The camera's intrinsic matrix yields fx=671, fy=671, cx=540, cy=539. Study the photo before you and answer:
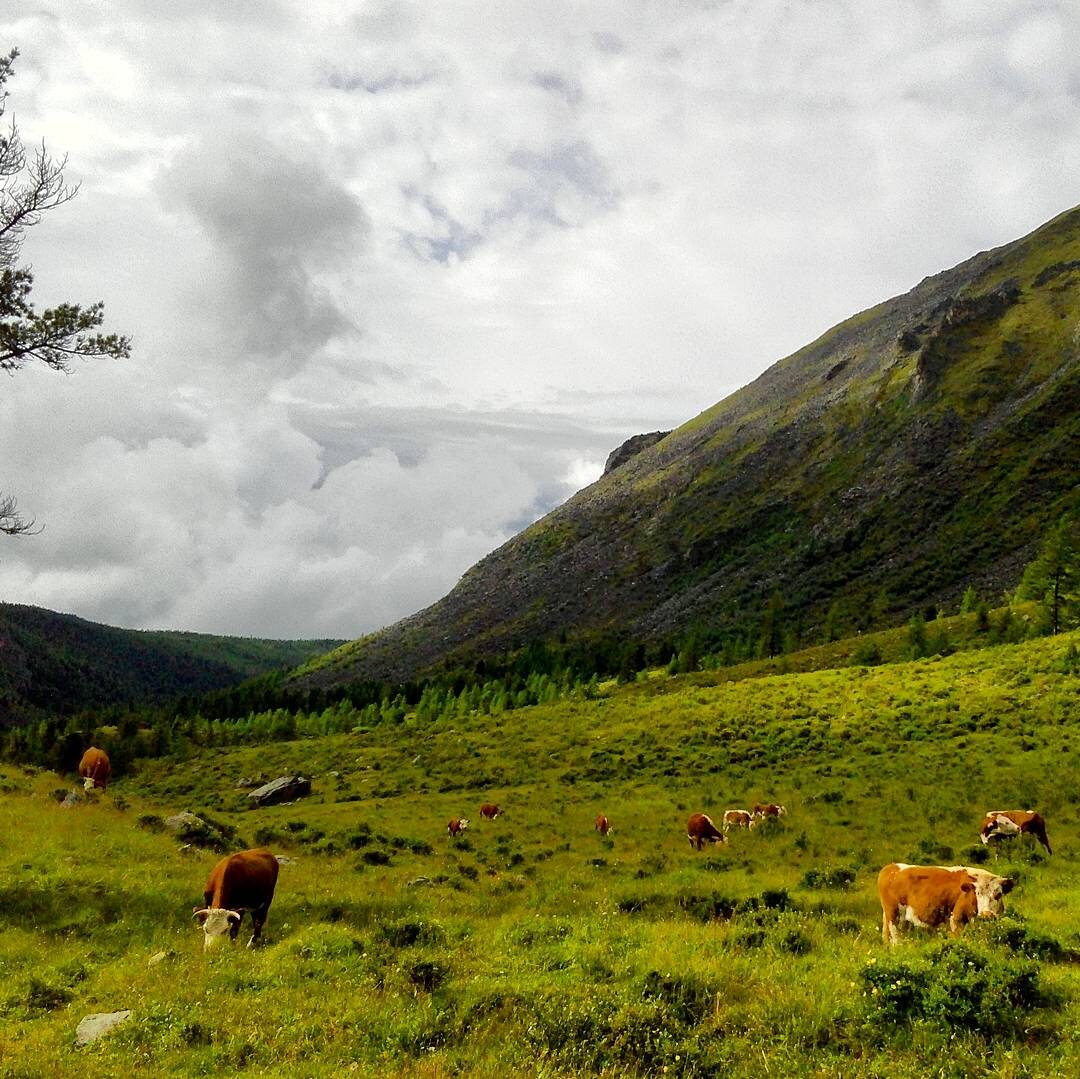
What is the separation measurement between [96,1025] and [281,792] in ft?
166

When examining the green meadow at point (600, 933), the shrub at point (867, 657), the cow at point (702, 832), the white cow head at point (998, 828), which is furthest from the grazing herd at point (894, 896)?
the shrub at point (867, 657)

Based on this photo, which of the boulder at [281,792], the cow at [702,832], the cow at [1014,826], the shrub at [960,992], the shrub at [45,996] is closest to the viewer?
the shrub at [960,992]

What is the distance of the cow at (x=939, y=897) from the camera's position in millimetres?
12195

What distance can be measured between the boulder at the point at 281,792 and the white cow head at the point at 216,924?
45.1 m

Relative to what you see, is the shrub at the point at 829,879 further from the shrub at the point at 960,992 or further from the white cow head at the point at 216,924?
the white cow head at the point at 216,924

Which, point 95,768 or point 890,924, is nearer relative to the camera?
point 890,924

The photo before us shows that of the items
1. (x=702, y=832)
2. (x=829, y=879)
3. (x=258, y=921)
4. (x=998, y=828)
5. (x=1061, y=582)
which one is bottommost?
(x=702, y=832)

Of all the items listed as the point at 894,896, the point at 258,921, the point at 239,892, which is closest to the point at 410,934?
the point at 258,921

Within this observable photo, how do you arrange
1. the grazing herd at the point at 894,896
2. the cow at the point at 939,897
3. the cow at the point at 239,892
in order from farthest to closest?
the cow at the point at 239,892, the grazing herd at the point at 894,896, the cow at the point at 939,897

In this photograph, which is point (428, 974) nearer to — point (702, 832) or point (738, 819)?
point (702, 832)

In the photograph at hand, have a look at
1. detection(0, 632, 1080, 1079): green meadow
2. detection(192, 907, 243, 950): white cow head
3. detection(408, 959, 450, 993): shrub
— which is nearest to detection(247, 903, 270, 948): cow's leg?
detection(0, 632, 1080, 1079): green meadow

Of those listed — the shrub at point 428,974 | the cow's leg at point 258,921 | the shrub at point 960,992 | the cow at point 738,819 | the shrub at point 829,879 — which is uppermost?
the shrub at point 960,992

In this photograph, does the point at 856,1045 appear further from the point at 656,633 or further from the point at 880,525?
the point at 880,525

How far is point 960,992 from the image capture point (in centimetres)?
860
